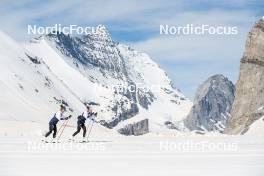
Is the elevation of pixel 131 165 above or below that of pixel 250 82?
above

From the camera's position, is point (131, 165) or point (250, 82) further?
point (250, 82)

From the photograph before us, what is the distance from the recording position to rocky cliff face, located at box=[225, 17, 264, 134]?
96.6 m

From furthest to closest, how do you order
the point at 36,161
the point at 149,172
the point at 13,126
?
the point at 13,126
the point at 36,161
the point at 149,172

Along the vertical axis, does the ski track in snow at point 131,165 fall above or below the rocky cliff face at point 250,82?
above

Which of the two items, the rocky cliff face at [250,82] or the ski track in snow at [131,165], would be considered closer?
the ski track in snow at [131,165]

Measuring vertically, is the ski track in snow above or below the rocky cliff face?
above

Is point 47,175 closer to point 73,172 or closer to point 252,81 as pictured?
point 73,172

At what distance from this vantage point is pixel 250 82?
102 m

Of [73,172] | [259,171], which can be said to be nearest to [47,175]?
[73,172]

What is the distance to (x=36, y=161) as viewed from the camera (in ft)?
69.9

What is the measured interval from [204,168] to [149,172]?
2.06 metres

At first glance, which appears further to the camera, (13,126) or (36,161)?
(13,126)

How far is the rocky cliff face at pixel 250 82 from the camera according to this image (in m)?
96.6

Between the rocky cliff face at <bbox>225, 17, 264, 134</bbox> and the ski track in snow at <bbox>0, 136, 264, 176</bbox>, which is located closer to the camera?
the ski track in snow at <bbox>0, 136, 264, 176</bbox>
